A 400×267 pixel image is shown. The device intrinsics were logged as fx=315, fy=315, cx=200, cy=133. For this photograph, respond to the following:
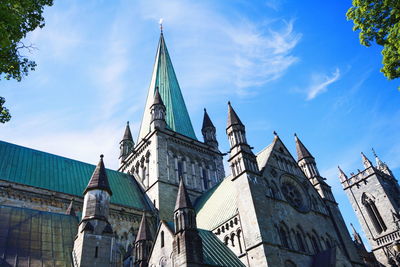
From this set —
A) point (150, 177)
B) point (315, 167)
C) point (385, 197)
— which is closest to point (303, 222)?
point (315, 167)

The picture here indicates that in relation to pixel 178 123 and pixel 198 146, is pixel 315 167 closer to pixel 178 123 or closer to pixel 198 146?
pixel 198 146

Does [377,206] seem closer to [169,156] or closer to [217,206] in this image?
[217,206]

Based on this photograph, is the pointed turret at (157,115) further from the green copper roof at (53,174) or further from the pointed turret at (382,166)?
the pointed turret at (382,166)

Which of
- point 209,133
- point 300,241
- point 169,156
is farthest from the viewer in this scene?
point 209,133

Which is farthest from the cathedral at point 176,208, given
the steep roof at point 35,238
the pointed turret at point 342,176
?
the pointed turret at point 342,176

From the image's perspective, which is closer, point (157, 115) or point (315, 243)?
point (315, 243)

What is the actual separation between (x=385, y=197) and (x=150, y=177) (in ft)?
95.6

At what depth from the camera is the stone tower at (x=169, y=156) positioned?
28.0 meters

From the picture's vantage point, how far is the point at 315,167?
2573 centimetres

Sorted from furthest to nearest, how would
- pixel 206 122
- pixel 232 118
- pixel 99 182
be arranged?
pixel 206 122, pixel 232 118, pixel 99 182

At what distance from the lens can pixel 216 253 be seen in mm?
16438

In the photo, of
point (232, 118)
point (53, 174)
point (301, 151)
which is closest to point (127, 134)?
point (53, 174)

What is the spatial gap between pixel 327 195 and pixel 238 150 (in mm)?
9188

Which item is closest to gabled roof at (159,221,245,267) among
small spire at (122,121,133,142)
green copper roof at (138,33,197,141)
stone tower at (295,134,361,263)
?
stone tower at (295,134,361,263)
